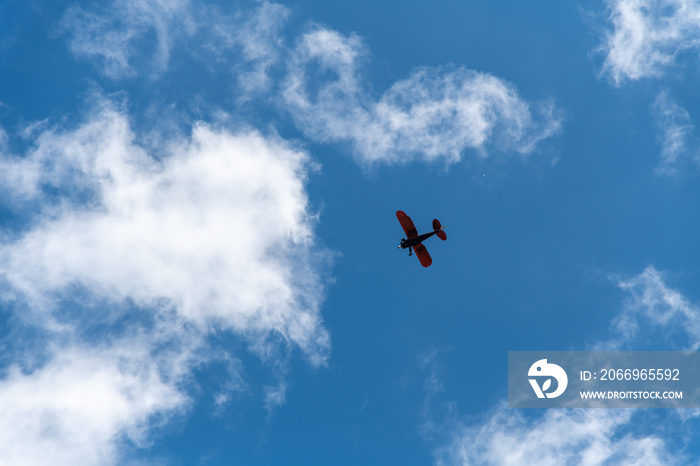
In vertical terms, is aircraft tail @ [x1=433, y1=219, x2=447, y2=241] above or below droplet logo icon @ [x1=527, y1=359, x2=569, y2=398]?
above

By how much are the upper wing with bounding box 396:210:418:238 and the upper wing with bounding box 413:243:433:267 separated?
3.46 m

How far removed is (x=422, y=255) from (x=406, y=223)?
7.83m

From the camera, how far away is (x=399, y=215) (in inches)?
4483

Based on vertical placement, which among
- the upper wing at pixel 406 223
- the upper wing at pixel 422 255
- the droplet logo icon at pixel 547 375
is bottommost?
the droplet logo icon at pixel 547 375

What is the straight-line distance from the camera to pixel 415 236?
115500 mm

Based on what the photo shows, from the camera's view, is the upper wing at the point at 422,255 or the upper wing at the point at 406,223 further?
the upper wing at the point at 422,255

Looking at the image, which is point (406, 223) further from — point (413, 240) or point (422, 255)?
point (422, 255)

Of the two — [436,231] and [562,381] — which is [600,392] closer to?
[562,381]

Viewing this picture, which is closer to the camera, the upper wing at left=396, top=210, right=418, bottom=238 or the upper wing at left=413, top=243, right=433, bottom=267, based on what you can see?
the upper wing at left=396, top=210, right=418, bottom=238

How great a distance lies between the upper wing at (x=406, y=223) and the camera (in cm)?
11375

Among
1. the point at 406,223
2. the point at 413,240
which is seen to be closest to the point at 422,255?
the point at 413,240

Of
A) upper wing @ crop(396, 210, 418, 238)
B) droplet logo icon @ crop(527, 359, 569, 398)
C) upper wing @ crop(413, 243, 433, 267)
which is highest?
upper wing @ crop(396, 210, 418, 238)

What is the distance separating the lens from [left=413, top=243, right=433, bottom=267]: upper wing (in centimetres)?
11738

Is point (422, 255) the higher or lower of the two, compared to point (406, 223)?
lower
